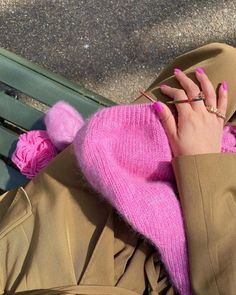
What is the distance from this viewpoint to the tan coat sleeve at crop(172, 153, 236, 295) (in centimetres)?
95

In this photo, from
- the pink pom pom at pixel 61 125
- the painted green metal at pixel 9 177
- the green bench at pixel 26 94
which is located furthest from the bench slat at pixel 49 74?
the painted green metal at pixel 9 177

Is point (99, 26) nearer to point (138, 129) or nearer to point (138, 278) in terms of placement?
point (138, 129)

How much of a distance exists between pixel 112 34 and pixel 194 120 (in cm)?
74

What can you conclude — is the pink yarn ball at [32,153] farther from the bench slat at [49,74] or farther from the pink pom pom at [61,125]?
the bench slat at [49,74]

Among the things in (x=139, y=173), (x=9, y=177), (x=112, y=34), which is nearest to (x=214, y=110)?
(x=139, y=173)

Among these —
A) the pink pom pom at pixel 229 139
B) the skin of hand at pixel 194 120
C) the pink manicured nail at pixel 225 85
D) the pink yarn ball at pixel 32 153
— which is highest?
the pink manicured nail at pixel 225 85

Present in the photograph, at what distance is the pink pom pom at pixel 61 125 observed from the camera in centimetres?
125

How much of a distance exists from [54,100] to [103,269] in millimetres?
485

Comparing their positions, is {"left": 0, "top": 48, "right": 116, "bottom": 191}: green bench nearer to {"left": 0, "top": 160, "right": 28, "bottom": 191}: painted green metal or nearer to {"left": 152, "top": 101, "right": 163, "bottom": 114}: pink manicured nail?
{"left": 0, "top": 160, "right": 28, "bottom": 191}: painted green metal

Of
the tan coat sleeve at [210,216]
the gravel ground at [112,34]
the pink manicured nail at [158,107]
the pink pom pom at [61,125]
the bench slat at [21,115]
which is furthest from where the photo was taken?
the gravel ground at [112,34]

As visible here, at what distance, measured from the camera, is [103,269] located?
1015 mm

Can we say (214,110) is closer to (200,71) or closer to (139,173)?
(200,71)

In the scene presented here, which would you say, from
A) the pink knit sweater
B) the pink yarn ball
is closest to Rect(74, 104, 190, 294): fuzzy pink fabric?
the pink knit sweater

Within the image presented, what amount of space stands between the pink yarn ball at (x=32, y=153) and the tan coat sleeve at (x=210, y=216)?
365mm
